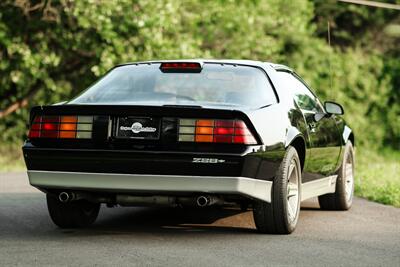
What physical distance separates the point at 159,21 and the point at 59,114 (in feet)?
40.2

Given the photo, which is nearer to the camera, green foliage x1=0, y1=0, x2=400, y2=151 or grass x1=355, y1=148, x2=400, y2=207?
grass x1=355, y1=148, x2=400, y2=207

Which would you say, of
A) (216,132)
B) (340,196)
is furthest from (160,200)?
(340,196)

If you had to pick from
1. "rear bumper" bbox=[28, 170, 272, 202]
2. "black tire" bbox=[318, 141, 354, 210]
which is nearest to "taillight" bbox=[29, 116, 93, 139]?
"rear bumper" bbox=[28, 170, 272, 202]

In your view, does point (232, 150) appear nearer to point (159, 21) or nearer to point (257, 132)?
point (257, 132)

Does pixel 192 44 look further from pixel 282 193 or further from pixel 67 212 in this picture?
pixel 282 193

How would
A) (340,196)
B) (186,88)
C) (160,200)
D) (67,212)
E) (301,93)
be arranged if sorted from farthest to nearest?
(340,196) → (301,93) → (67,212) → (186,88) → (160,200)

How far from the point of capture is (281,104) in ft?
26.9

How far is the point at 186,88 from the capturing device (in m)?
8.17

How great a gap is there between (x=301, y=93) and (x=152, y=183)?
245cm

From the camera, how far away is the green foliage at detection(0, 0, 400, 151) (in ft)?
67.6

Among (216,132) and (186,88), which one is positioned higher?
(186,88)

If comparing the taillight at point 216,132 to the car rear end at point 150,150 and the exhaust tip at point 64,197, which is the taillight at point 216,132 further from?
the exhaust tip at point 64,197

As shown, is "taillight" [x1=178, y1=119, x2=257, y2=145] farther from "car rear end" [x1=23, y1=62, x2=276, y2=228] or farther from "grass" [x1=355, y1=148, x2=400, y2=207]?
"grass" [x1=355, y1=148, x2=400, y2=207]

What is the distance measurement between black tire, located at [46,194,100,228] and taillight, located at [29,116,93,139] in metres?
0.77
